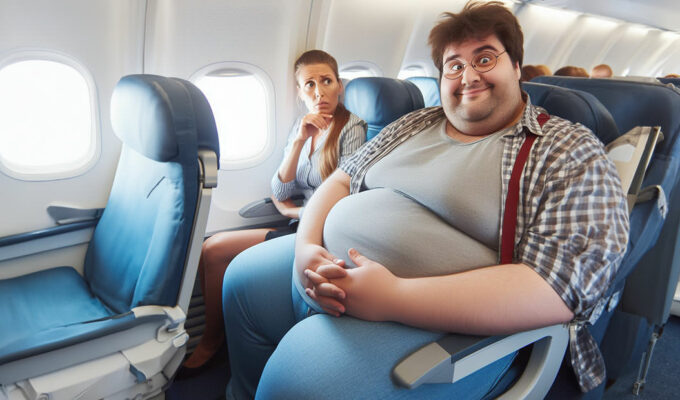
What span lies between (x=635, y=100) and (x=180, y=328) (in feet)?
6.24

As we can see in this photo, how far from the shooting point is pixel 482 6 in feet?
4.72

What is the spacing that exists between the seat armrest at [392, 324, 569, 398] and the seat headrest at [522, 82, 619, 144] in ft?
2.36

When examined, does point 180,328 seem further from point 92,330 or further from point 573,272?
point 573,272

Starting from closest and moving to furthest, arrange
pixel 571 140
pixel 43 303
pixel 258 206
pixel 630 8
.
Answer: pixel 571 140 → pixel 43 303 → pixel 258 206 → pixel 630 8

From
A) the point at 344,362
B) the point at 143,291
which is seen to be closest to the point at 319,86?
the point at 143,291

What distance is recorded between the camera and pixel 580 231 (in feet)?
3.58

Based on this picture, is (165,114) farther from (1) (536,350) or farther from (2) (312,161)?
(1) (536,350)

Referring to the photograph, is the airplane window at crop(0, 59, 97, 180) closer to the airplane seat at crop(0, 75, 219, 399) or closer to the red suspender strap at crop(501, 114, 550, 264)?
the airplane seat at crop(0, 75, 219, 399)

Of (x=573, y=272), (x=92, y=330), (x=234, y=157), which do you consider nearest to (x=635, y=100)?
(x=573, y=272)

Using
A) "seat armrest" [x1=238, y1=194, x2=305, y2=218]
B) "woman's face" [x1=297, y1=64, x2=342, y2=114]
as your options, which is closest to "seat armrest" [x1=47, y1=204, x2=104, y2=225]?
"seat armrest" [x1=238, y1=194, x2=305, y2=218]

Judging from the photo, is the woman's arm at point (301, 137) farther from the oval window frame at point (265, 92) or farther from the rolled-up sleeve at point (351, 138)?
the oval window frame at point (265, 92)

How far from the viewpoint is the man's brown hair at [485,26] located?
1.40m

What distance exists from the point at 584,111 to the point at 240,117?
2.26 meters

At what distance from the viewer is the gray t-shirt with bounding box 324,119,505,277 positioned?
1.26m
